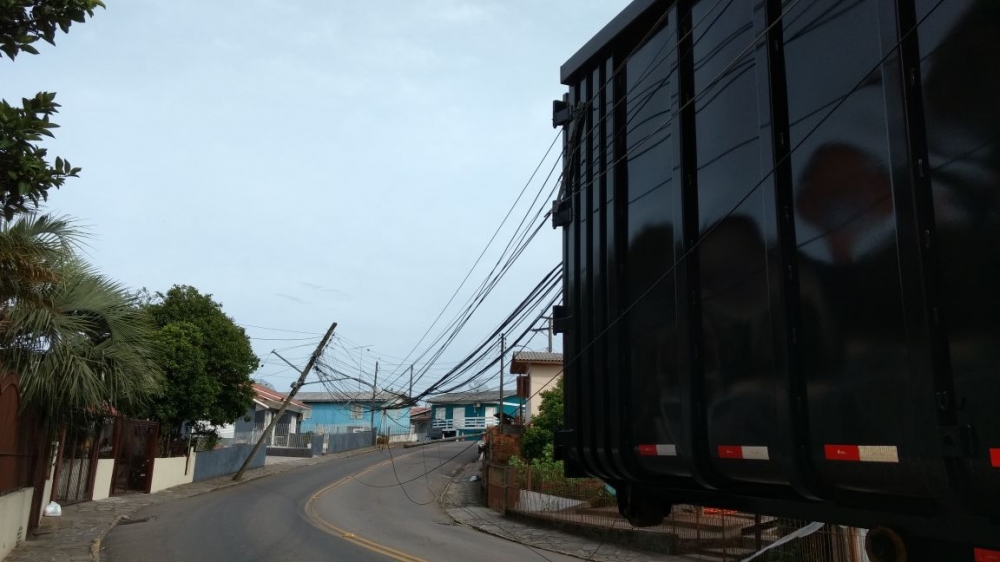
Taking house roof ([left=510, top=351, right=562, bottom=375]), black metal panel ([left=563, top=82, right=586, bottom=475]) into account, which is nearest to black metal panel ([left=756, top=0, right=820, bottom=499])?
black metal panel ([left=563, top=82, right=586, bottom=475])

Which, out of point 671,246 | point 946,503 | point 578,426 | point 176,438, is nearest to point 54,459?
point 176,438

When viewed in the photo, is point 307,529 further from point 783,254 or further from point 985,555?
point 985,555

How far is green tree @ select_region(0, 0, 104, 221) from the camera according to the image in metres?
5.66

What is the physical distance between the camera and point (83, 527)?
17.1m

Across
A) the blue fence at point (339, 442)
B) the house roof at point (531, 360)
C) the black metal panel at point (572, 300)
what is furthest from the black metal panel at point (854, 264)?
the blue fence at point (339, 442)

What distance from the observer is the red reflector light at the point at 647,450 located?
4.32 metres

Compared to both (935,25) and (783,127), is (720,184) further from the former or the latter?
(935,25)

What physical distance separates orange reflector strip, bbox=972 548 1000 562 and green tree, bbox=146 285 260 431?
28045 mm

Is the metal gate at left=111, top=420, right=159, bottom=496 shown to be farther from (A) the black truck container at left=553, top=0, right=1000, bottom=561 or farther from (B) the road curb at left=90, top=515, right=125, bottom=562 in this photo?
(A) the black truck container at left=553, top=0, right=1000, bottom=561

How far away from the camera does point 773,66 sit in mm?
3533

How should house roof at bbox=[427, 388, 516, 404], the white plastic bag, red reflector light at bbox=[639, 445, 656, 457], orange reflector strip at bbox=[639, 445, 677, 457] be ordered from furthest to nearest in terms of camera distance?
house roof at bbox=[427, 388, 516, 404] < the white plastic bag < red reflector light at bbox=[639, 445, 656, 457] < orange reflector strip at bbox=[639, 445, 677, 457]

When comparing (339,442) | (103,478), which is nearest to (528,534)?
(103,478)

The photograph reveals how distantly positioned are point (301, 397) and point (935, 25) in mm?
85593

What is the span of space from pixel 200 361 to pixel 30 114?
24.4 m
